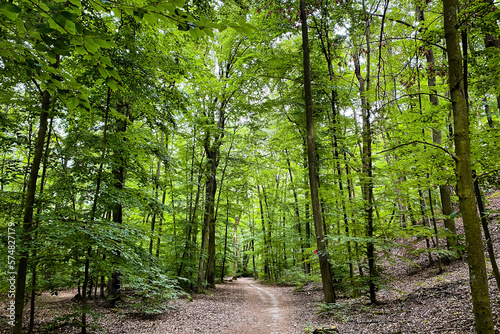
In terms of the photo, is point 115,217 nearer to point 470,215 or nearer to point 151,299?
point 151,299

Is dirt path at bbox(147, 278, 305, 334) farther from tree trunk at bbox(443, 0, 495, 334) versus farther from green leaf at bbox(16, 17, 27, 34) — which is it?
green leaf at bbox(16, 17, 27, 34)

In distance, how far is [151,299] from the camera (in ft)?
25.1

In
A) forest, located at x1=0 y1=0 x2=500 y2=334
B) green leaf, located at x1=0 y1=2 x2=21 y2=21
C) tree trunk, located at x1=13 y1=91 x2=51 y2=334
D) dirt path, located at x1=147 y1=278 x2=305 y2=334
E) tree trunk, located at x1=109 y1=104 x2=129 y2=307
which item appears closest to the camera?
green leaf, located at x1=0 y1=2 x2=21 y2=21

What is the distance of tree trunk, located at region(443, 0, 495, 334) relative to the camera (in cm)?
252

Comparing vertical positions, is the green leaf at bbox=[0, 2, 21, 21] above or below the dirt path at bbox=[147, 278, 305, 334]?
above

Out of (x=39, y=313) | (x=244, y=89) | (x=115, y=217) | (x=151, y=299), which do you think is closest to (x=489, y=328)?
(x=151, y=299)

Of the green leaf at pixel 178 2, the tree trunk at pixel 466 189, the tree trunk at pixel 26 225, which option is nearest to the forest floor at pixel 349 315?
the tree trunk at pixel 26 225

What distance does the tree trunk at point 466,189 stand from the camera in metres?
2.52

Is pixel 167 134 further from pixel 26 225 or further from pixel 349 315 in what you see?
pixel 349 315

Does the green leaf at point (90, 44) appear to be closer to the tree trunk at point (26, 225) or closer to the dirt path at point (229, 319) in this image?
the tree trunk at point (26, 225)

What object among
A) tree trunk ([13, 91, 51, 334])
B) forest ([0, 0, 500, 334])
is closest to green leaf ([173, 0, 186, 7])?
forest ([0, 0, 500, 334])

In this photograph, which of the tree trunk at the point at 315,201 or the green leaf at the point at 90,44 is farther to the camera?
the tree trunk at the point at 315,201

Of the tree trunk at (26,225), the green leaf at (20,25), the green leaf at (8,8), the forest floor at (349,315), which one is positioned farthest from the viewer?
the forest floor at (349,315)

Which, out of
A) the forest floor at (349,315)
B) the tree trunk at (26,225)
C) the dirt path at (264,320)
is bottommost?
the dirt path at (264,320)
